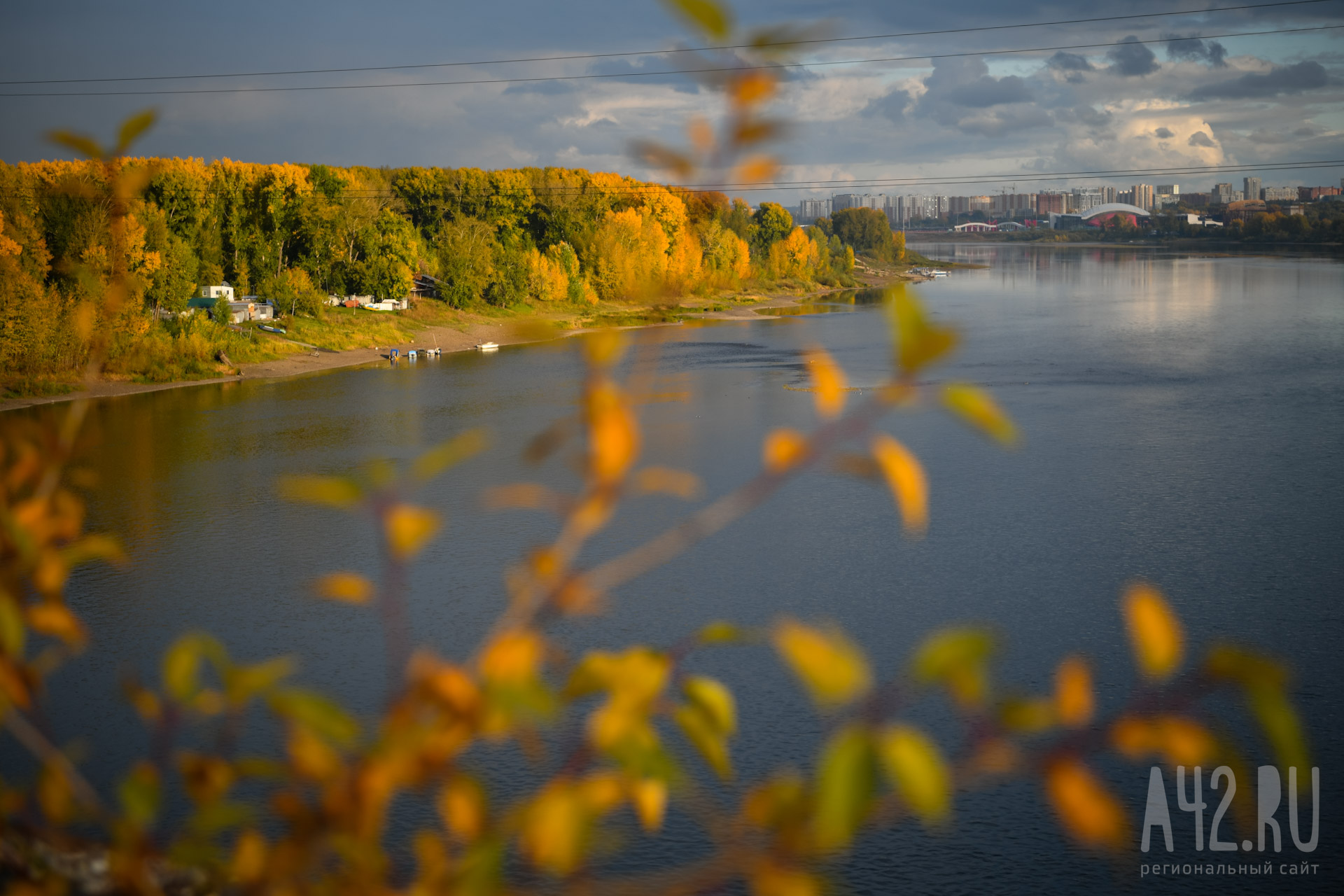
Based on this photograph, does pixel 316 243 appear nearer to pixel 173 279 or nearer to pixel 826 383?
pixel 173 279

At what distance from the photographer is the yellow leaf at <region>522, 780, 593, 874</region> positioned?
1.10m


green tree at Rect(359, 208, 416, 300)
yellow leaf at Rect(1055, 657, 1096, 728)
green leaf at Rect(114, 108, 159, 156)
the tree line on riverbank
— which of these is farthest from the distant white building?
yellow leaf at Rect(1055, 657, 1096, 728)

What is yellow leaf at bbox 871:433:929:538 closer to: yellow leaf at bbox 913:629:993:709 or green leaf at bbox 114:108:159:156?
yellow leaf at bbox 913:629:993:709

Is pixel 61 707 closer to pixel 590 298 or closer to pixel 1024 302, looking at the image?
pixel 590 298

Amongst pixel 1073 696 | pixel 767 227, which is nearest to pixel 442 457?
pixel 1073 696

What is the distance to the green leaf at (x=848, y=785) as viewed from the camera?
94 cm

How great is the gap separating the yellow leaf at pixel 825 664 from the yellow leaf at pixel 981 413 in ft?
0.71

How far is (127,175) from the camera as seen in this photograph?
1.99 m

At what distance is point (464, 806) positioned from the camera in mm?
1281

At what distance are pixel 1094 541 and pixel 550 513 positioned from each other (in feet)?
30.8

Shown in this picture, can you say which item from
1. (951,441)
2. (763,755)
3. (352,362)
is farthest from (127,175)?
(352,362)

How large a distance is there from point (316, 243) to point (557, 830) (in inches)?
1853

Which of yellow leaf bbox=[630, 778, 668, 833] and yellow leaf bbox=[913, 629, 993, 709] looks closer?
yellow leaf bbox=[913, 629, 993, 709]

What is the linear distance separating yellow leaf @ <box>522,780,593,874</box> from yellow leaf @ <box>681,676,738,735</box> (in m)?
0.18
